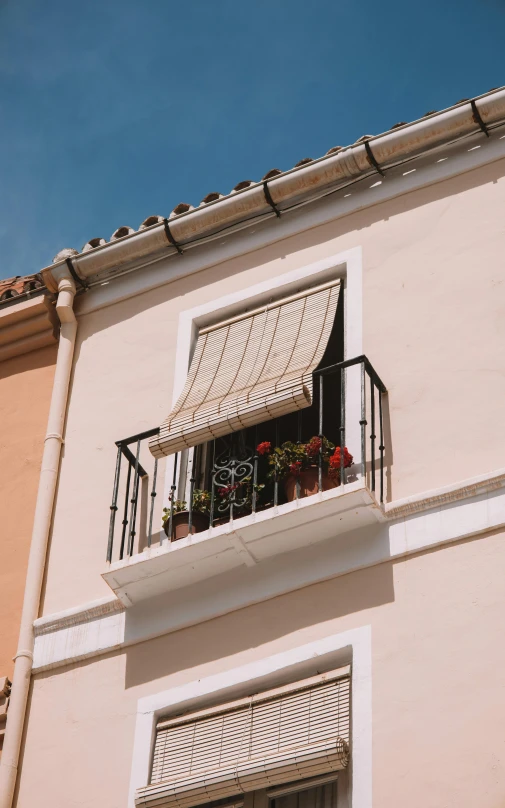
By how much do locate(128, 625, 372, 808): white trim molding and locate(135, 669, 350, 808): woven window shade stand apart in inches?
2.7

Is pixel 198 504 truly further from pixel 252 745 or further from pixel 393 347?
pixel 252 745

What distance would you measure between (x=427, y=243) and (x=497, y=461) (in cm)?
216

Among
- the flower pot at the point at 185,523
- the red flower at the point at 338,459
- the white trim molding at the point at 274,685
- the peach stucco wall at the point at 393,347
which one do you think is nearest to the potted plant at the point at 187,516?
the flower pot at the point at 185,523

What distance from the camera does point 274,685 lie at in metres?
9.05

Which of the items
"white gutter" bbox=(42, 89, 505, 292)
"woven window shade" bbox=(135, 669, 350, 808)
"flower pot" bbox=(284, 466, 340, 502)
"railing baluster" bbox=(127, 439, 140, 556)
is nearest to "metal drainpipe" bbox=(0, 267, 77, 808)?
"white gutter" bbox=(42, 89, 505, 292)

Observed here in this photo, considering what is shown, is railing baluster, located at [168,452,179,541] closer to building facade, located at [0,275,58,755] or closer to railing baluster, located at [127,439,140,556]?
railing baluster, located at [127,439,140,556]

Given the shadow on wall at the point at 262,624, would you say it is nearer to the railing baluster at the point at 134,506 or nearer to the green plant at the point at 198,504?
the green plant at the point at 198,504

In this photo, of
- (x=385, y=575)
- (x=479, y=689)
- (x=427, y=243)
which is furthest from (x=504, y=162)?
(x=479, y=689)

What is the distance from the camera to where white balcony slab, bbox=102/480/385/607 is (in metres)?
9.29

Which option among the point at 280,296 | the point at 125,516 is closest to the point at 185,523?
the point at 125,516

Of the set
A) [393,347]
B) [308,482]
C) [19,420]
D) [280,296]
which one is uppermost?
[280,296]

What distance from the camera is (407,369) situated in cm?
1012

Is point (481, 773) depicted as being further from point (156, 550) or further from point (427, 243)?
point (427, 243)

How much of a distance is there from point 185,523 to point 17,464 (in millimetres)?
1966
